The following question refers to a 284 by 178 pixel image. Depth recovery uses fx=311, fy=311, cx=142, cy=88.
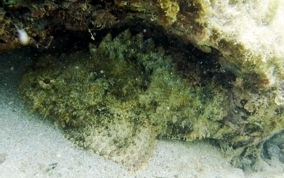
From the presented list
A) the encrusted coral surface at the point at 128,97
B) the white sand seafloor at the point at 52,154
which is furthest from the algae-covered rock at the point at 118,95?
the white sand seafloor at the point at 52,154

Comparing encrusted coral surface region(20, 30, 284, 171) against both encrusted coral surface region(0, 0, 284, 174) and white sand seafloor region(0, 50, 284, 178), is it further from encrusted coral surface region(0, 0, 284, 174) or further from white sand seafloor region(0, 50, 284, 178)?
white sand seafloor region(0, 50, 284, 178)

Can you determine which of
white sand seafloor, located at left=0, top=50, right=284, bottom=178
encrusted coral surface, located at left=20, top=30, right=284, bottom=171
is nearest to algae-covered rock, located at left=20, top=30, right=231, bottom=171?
encrusted coral surface, located at left=20, top=30, right=284, bottom=171

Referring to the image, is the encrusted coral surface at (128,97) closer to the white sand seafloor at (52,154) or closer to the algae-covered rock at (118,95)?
the algae-covered rock at (118,95)

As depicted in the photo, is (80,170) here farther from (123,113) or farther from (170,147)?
(170,147)

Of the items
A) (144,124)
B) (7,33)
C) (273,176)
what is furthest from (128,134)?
(273,176)

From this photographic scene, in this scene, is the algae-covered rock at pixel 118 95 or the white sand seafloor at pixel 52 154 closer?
the white sand seafloor at pixel 52 154

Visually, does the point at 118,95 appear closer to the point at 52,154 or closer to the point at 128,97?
the point at 128,97
